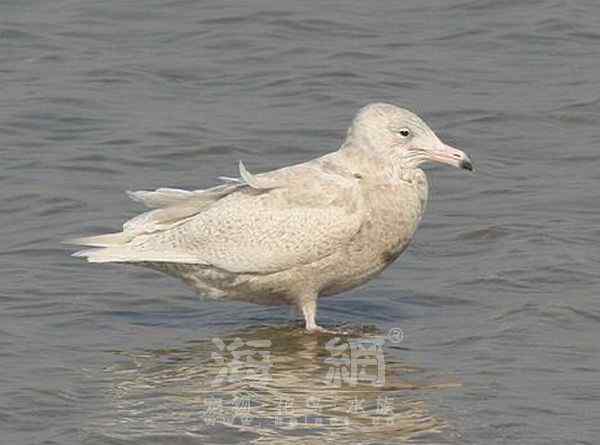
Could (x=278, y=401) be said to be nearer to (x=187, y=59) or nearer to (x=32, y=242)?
(x=32, y=242)

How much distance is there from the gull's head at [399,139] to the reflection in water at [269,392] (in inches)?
41.7

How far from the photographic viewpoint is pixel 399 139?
1036cm

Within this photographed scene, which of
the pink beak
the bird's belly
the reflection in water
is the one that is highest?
the pink beak

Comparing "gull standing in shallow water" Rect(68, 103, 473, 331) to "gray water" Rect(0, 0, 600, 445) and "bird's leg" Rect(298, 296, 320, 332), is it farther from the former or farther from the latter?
"gray water" Rect(0, 0, 600, 445)

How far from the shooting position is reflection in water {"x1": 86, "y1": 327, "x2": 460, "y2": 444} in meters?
8.55

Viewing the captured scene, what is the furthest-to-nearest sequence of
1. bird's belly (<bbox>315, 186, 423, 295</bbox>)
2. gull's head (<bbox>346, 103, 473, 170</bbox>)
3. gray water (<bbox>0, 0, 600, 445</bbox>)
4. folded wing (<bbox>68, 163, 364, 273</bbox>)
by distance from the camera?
1. gull's head (<bbox>346, 103, 473, 170</bbox>)
2. bird's belly (<bbox>315, 186, 423, 295</bbox>)
3. folded wing (<bbox>68, 163, 364, 273</bbox>)
4. gray water (<bbox>0, 0, 600, 445</bbox>)

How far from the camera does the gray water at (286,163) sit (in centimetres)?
896

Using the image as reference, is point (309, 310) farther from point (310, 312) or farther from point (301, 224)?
point (301, 224)

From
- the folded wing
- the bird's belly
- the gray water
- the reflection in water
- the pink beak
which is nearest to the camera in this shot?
the reflection in water

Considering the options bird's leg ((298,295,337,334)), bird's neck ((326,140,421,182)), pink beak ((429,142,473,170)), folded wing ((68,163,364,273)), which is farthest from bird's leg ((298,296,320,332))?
pink beak ((429,142,473,170))

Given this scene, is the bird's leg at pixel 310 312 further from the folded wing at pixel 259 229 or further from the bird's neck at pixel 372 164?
the bird's neck at pixel 372 164

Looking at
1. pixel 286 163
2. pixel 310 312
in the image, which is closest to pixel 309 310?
pixel 310 312

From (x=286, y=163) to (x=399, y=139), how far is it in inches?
140

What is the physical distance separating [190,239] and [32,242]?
2.15m
